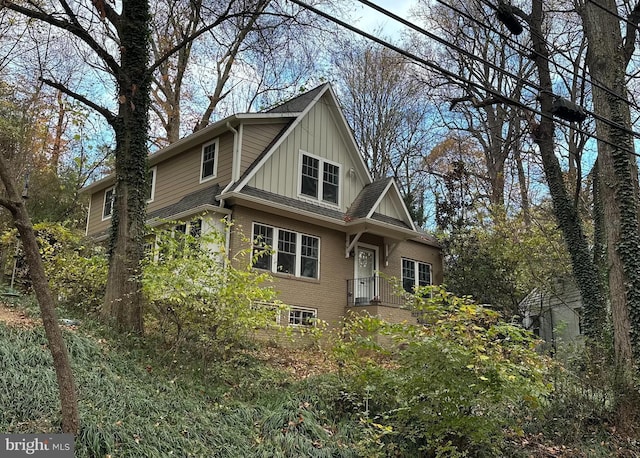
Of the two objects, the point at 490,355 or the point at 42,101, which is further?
the point at 42,101

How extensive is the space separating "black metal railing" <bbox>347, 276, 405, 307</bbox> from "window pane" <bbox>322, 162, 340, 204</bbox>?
8.58 feet

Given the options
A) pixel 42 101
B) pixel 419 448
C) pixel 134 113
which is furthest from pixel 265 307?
pixel 42 101

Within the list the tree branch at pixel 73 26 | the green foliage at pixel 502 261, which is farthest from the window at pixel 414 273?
the tree branch at pixel 73 26

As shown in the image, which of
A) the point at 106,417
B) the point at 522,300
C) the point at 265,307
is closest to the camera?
the point at 106,417

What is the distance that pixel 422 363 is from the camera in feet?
21.0

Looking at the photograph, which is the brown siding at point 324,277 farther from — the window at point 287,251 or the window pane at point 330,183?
the window pane at point 330,183

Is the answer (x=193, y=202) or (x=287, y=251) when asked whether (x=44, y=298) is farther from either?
(x=287, y=251)

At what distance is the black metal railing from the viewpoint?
15.5 metres

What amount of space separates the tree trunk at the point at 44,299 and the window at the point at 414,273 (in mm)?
13852

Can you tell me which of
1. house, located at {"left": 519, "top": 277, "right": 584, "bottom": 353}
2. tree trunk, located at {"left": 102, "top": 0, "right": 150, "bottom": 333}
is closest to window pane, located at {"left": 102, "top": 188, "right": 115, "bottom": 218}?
tree trunk, located at {"left": 102, "top": 0, "right": 150, "bottom": 333}

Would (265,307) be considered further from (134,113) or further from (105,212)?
(105,212)

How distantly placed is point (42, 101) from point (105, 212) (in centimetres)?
571

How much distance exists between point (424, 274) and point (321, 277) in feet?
17.4

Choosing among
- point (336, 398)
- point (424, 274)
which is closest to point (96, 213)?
point (424, 274)
